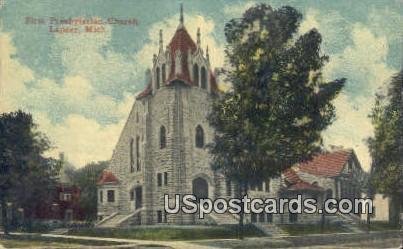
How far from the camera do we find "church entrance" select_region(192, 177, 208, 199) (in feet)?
46.6

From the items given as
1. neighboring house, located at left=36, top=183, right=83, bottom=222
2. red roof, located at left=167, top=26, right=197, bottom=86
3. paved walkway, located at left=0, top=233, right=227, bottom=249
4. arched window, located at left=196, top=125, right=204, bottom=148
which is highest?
red roof, located at left=167, top=26, right=197, bottom=86

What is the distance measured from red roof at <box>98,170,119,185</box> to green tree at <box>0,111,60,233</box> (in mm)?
Result: 833

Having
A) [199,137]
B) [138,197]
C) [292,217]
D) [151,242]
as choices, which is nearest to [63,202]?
[138,197]

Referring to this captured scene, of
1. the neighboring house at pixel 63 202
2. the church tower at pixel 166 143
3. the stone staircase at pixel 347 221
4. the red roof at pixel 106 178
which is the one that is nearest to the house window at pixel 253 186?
the church tower at pixel 166 143

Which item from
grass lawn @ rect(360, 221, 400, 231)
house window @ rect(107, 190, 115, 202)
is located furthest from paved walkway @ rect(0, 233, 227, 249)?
grass lawn @ rect(360, 221, 400, 231)

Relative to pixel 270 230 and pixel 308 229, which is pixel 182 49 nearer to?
pixel 270 230

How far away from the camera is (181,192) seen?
1432 centimetres

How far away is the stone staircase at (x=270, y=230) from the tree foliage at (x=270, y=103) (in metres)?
0.86

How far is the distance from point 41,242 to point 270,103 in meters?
4.98

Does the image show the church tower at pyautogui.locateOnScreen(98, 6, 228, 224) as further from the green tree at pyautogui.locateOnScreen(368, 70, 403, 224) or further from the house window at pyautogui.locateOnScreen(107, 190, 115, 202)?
the green tree at pyautogui.locateOnScreen(368, 70, 403, 224)

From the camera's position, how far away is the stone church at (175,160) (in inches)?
563

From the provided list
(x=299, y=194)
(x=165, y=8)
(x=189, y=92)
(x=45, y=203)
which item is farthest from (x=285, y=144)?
(x=45, y=203)

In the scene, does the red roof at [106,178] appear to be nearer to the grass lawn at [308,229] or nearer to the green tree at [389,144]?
the grass lawn at [308,229]

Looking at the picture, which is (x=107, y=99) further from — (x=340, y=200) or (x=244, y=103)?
(x=340, y=200)
